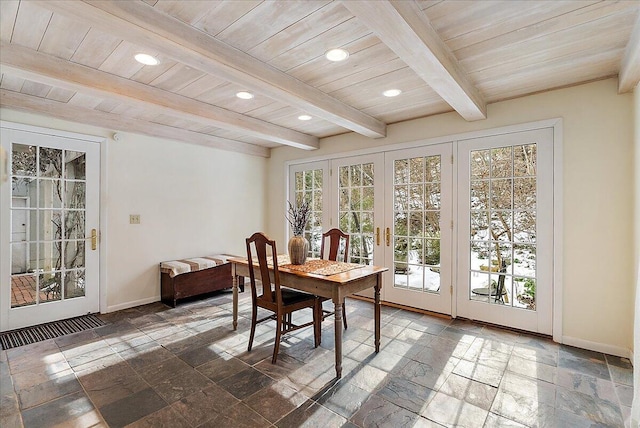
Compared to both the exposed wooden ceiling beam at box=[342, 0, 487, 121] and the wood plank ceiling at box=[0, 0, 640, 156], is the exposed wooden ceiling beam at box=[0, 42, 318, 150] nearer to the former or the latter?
the wood plank ceiling at box=[0, 0, 640, 156]

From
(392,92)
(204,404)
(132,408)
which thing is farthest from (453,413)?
(392,92)

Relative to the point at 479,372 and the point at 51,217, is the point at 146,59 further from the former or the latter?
the point at 479,372

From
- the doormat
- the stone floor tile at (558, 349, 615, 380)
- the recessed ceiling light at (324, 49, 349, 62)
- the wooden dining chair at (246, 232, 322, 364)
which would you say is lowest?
the stone floor tile at (558, 349, 615, 380)

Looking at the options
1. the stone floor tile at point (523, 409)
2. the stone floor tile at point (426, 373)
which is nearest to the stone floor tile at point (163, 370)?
the stone floor tile at point (426, 373)

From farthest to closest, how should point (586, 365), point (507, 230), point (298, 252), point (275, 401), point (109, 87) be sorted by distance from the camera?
point (507, 230) → point (298, 252) → point (109, 87) → point (586, 365) → point (275, 401)

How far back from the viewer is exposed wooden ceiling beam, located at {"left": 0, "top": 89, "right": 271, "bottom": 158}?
3.07 meters

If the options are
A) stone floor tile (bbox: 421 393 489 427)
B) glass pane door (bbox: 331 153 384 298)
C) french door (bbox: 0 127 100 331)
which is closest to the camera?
stone floor tile (bbox: 421 393 489 427)

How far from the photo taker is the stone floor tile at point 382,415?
183 cm

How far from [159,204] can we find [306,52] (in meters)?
2.97

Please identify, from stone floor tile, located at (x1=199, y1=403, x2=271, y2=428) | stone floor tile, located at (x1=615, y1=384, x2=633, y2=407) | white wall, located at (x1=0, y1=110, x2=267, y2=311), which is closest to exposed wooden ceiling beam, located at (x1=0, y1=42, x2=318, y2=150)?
white wall, located at (x1=0, y1=110, x2=267, y2=311)

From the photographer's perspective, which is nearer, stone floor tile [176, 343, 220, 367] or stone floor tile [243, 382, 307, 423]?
stone floor tile [243, 382, 307, 423]

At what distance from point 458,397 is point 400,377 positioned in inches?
15.7

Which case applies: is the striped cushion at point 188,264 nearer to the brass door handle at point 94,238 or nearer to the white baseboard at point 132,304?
the white baseboard at point 132,304

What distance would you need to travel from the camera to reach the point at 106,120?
11.9ft
